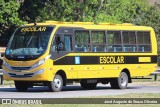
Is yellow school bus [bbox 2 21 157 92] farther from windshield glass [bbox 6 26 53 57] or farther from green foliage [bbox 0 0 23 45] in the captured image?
green foliage [bbox 0 0 23 45]

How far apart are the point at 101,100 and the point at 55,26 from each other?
24.5 ft

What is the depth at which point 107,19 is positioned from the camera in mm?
53156

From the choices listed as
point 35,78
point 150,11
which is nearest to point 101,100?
point 35,78

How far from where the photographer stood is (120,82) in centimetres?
2880

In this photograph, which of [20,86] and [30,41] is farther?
[20,86]

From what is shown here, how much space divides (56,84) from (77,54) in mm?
1863

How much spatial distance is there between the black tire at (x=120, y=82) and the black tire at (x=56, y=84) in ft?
12.0

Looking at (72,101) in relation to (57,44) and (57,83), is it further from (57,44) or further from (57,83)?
(57,44)

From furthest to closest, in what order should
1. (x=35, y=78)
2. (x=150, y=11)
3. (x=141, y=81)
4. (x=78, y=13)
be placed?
(x=150, y=11) < (x=78, y=13) < (x=141, y=81) < (x=35, y=78)

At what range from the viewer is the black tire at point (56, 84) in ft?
83.6

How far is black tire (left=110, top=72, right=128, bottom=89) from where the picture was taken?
28.7m

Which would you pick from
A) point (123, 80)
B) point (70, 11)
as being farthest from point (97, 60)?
point (70, 11)

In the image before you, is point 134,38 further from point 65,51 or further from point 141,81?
point 141,81

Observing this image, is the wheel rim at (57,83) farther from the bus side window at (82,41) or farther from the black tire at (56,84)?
the bus side window at (82,41)
